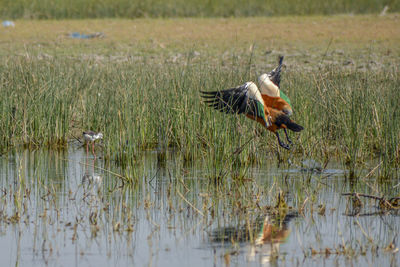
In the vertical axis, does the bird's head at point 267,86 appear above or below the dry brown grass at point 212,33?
above

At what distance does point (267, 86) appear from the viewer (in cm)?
721

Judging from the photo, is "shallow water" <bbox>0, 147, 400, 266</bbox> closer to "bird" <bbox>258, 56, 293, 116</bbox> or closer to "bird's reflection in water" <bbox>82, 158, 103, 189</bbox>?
"bird's reflection in water" <bbox>82, 158, 103, 189</bbox>

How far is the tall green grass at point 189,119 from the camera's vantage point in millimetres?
7051

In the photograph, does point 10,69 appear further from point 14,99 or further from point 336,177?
point 336,177

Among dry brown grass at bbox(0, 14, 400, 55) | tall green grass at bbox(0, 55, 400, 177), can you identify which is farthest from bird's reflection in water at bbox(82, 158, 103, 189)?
dry brown grass at bbox(0, 14, 400, 55)

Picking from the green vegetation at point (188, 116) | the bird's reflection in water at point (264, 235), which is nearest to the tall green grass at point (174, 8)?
the green vegetation at point (188, 116)

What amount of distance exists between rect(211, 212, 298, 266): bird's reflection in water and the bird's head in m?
1.93

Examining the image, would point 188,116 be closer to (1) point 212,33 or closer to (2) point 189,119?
(2) point 189,119

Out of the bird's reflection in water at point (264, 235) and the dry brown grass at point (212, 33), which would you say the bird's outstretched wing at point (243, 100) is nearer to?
the bird's reflection in water at point (264, 235)

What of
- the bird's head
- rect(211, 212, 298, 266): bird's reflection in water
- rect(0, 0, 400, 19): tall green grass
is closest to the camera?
rect(211, 212, 298, 266): bird's reflection in water

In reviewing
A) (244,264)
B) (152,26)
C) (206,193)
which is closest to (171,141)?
(206,193)

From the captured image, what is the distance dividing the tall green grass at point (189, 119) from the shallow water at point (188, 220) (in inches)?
14.3

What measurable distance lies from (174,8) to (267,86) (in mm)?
19316

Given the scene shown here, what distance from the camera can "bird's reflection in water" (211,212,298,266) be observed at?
4.54 metres
